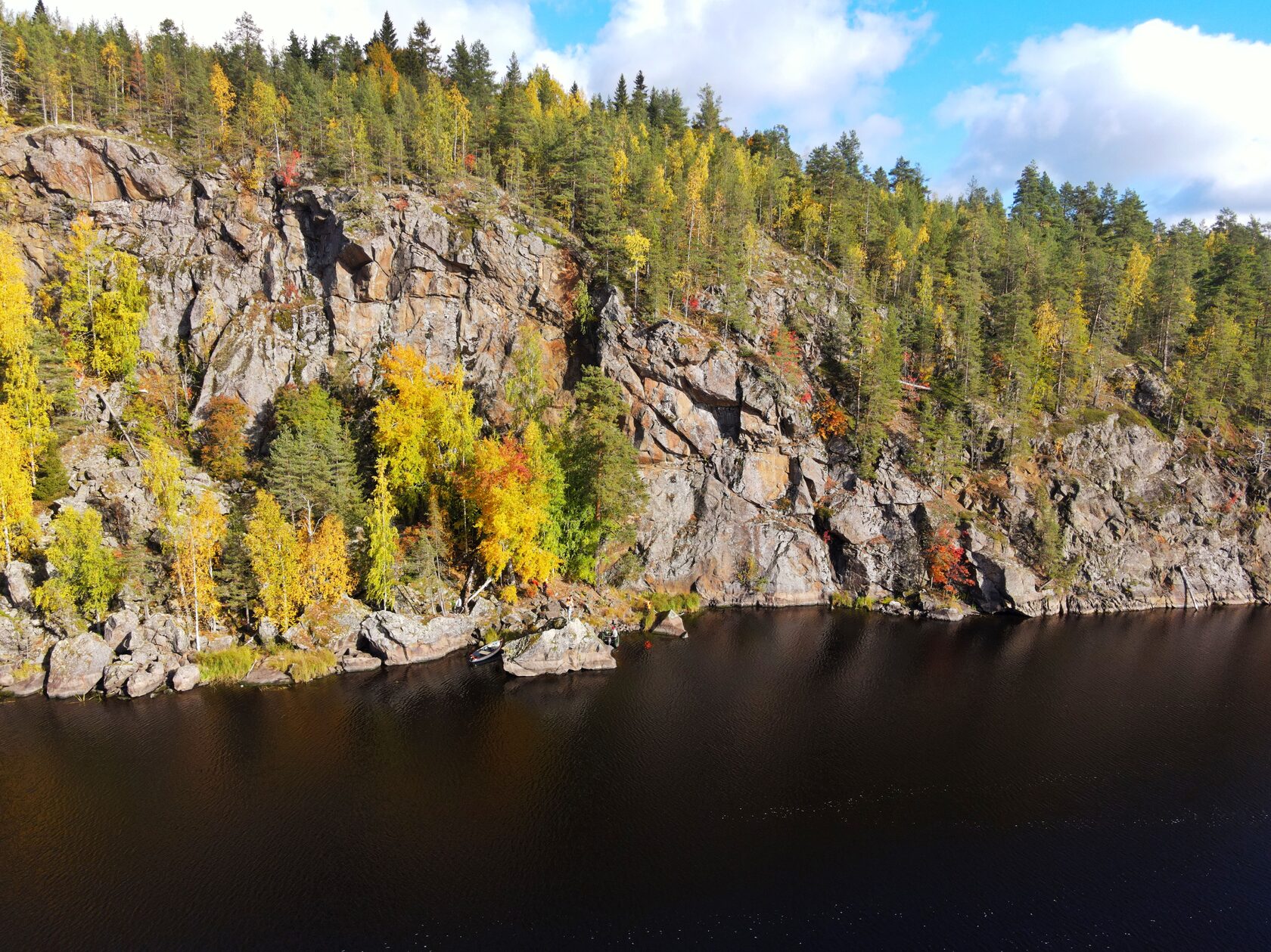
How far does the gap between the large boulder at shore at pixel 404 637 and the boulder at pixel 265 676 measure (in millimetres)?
5956

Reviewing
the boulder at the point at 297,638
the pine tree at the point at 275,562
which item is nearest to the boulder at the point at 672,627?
the boulder at the point at 297,638

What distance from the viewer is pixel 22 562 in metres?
45.7

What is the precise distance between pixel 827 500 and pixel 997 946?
160 feet

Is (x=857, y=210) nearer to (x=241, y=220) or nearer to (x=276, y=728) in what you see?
(x=241, y=220)

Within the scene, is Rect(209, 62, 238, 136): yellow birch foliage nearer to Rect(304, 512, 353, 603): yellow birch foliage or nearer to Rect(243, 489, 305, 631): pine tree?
Rect(243, 489, 305, 631): pine tree

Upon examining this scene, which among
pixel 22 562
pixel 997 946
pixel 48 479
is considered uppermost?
pixel 48 479

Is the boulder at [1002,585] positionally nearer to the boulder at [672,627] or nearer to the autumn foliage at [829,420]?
the autumn foliage at [829,420]

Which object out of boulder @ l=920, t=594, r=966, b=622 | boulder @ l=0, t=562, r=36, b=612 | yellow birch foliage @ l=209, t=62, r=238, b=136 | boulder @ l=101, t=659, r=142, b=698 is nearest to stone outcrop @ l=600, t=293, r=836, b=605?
boulder @ l=920, t=594, r=966, b=622

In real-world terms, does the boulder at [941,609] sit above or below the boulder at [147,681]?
below

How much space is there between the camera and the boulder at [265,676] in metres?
44.9

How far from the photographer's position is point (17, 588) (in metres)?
43.9

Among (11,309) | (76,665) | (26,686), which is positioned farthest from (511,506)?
(11,309)

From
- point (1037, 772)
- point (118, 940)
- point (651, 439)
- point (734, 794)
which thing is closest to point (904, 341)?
point (651, 439)

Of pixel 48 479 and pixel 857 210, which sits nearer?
pixel 48 479
